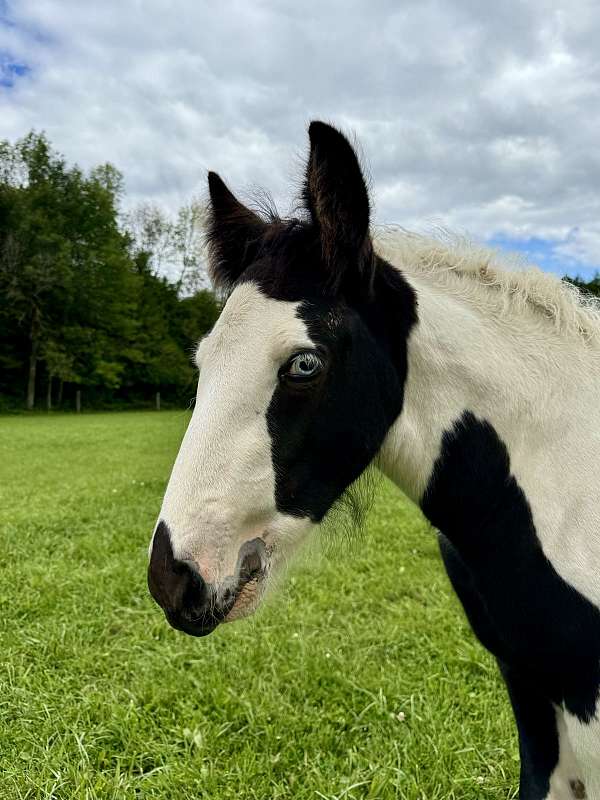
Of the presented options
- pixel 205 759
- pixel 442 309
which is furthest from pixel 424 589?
pixel 442 309

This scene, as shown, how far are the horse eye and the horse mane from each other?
0.47 metres

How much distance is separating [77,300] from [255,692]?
36.8m

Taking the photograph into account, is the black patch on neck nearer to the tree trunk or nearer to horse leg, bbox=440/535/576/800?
horse leg, bbox=440/535/576/800

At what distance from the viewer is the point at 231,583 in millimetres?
1310

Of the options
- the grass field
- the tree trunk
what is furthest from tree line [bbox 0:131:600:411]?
the grass field

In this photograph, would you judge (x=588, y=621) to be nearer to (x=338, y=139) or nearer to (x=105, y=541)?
(x=338, y=139)

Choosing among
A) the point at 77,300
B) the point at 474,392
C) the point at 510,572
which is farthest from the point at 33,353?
the point at 510,572

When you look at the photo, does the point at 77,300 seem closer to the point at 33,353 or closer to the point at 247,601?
the point at 33,353

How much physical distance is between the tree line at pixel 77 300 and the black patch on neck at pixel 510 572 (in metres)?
30.1

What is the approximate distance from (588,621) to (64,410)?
37.0 metres

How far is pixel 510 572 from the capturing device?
57.9 inches

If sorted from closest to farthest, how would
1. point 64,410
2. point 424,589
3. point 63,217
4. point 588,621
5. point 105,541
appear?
point 588,621 < point 424,589 < point 105,541 < point 64,410 < point 63,217

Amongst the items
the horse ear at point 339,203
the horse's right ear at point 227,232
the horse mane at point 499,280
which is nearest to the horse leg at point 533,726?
the horse mane at point 499,280

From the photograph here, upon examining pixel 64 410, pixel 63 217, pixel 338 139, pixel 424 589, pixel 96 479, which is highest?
pixel 63 217
